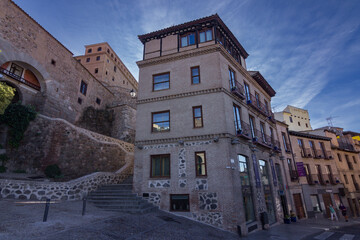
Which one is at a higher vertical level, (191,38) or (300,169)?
(191,38)

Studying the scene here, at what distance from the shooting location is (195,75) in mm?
14320

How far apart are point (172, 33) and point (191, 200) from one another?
42.2 feet

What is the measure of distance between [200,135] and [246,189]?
A: 457 cm

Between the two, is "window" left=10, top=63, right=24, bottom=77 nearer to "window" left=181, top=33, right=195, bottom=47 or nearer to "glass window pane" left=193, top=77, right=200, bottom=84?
"window" left=181, top=33, right=195, bottom=47

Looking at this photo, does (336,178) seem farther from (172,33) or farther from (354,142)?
(172,33)

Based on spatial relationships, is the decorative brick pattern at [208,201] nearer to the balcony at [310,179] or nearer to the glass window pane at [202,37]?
the glass window pane at [202,37]

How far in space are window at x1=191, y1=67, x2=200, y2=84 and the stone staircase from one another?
878 centimetres

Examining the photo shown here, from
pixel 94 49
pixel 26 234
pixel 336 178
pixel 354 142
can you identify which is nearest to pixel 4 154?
pixel 26 234

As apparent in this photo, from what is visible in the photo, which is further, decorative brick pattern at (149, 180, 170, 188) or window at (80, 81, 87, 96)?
window at (80, 81, 87, 96)

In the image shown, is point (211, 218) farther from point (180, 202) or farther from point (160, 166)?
point (160, 166)

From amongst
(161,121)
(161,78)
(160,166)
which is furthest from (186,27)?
(160,166)

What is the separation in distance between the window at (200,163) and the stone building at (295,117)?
118 ft

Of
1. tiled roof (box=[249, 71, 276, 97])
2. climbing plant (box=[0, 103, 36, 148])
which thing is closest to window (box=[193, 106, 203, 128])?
tiled roof (box=[249, 71, 276, 97])

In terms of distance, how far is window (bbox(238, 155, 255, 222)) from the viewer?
1209cm
